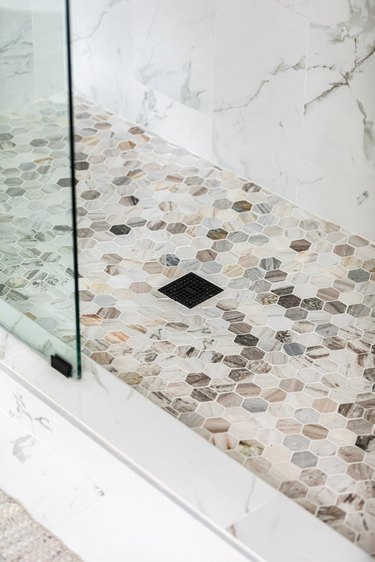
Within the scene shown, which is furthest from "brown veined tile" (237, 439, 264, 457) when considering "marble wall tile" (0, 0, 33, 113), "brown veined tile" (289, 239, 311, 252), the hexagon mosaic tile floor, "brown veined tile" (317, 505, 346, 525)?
"marble wall tile" (0, 0, 33, 113)

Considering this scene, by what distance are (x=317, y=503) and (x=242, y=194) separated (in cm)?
125

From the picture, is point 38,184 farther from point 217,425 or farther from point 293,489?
point 293,489

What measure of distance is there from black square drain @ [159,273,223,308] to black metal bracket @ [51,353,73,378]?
0.47 metres

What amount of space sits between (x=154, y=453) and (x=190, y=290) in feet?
2.28

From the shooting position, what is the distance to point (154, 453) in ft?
7.26

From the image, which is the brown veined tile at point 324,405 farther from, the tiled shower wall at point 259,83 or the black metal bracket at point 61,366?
the tiled shower wall at point 259,83

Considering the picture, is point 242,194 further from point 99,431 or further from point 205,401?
point 99,431

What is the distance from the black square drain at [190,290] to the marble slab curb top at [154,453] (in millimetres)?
397

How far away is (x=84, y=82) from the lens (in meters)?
3.66

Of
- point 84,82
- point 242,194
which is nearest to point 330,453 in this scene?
point 242,194

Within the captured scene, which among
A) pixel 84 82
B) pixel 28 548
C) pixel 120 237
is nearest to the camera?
pixel 28 548

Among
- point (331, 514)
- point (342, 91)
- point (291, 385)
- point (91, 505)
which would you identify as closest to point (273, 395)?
point (291, 385)

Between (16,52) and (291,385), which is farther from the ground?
(16,52)

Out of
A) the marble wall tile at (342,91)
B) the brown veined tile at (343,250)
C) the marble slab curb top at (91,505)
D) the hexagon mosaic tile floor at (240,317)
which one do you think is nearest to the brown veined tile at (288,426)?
the hexagon mosaic tile floor at (240,317)
